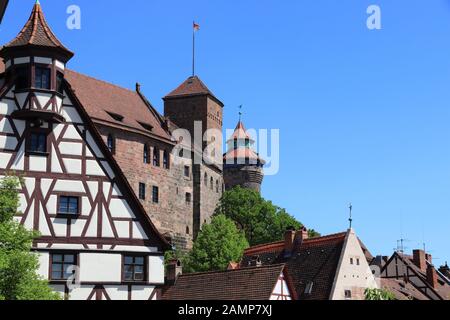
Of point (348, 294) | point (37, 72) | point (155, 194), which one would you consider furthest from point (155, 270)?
point (155, 194)

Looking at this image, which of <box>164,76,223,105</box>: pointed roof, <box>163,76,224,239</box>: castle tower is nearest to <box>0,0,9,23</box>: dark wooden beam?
<box>163,76,224,239</box>: castle tower

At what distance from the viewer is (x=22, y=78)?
30.6 metres

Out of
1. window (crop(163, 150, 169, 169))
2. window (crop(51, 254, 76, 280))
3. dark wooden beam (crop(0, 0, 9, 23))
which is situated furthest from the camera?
window (crop(163, 150, 169, 169))

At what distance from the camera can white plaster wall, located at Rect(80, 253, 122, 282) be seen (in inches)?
1140

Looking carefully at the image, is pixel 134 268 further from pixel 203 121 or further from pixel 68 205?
pixel 203 121

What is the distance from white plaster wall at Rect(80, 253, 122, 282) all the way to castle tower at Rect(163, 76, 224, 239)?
46.4 m

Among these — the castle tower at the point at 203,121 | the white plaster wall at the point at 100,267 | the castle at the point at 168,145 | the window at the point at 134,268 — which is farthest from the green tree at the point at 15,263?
the castle tower at the point at 203,121

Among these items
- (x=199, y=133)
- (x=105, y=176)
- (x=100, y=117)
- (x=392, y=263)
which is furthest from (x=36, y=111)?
(x=199, y=133)

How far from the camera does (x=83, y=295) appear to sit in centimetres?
2864

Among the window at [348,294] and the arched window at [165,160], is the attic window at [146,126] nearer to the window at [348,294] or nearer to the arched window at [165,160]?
the arched window at [165,160]

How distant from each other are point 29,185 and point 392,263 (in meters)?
42.7

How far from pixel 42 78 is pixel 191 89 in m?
58.1

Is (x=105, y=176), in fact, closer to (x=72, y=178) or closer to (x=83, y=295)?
(x=72, y=178)

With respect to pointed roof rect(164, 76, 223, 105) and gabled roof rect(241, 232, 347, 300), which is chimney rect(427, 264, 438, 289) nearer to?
gabled roof rect(241, 232, 347, 300)
